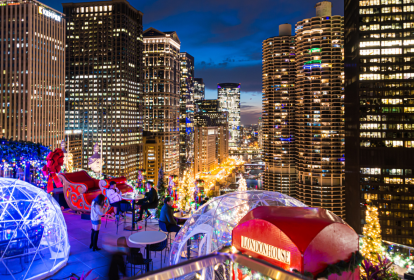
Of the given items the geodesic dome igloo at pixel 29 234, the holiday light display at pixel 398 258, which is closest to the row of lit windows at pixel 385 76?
the holiday light display at pixel 398 258

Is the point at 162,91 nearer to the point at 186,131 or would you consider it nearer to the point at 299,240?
the point at 186,131

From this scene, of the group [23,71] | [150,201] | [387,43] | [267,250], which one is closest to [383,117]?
[387,43]

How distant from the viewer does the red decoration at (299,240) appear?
3.56 meters

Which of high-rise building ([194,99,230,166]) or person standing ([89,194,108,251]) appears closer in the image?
person standing ([89,194,108,251])

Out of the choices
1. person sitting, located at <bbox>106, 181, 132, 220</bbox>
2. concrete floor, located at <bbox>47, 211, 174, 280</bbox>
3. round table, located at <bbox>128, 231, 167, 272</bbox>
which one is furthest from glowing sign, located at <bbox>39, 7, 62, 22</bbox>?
round table, located at <bbox>128, 231, 167, 272</bbox>

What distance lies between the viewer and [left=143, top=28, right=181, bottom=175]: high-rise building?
11550 cm

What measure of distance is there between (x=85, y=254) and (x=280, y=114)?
91963mm

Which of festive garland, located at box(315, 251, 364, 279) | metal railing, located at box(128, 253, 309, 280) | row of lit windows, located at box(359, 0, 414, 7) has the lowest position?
festive garland, located at box(315, 251, 364, 279)

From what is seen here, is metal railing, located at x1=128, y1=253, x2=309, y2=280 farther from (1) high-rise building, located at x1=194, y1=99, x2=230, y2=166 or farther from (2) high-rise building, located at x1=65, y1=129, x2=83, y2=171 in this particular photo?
(1) high-rise building, located at x1=194, y1=99, x2=230, y2=166

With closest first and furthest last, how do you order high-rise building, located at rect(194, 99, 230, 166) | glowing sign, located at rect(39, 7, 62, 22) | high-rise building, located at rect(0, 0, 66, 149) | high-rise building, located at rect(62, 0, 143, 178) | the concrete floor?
the concrete floor < high-rise building, located at rect(0, 0, 66, 149) < glowing sign, located at rect(39, 7, 62, 22) < high-rise building, located at rect(62, 0, 143, 178) < high-rise building, located at rect(194, 99, 230, 166)

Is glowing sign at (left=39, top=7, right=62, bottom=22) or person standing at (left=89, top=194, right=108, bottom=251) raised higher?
glowing sign at (left=39, top=7, right=62, bottom=22)

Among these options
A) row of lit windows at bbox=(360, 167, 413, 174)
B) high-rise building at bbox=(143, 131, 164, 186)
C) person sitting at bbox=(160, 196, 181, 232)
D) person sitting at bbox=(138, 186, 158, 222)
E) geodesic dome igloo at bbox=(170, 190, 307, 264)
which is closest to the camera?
geodesic dome igloo at bbox=(170, 190, 307, 264)

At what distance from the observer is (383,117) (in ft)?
204

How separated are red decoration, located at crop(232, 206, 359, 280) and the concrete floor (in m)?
4.15
